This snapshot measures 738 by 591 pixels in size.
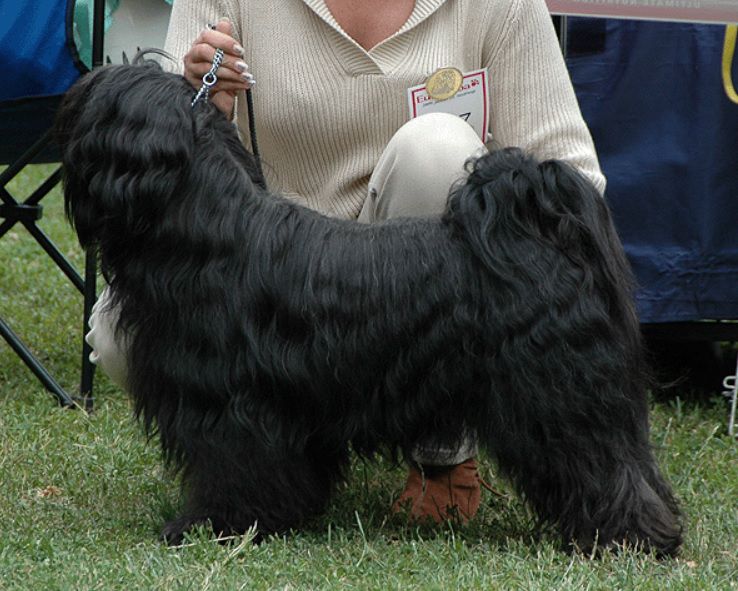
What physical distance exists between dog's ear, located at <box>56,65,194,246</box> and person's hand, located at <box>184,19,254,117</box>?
87mm

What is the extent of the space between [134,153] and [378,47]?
2.24 feet

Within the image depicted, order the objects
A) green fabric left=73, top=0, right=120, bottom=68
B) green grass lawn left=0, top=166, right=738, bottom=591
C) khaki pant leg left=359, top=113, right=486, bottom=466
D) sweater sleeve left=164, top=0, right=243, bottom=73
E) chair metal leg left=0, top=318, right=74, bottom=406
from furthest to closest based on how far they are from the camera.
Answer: chair metal leg left=0, top=318, right=74, bottom=406 → green fabric left=73, top=0, right=120, bottom=68 → sweater sleeve left=164, top=0, right=243, bottom=73 → khaki pant leg left=359, top=113, right=486, bottom=466 → green grass lawn left=0, top=166, right=738, bottom=591

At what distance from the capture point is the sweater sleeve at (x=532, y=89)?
2.60 meters

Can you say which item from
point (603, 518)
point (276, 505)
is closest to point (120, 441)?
point (276, 505)

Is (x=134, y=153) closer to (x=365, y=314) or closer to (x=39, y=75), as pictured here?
(x=365, y=314)

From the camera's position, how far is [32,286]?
195 inches

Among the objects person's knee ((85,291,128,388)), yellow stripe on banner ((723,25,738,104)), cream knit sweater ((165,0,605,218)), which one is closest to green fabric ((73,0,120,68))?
cream knit sweater ((165,0,605,218))

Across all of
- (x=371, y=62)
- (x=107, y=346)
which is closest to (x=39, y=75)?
(x=107, y=346)

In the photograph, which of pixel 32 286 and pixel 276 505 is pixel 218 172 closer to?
pixel 276 505

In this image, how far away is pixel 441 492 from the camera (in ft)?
8.74

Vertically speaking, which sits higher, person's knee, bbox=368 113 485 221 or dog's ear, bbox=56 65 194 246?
dog's ear, bbox=56 65 194 246

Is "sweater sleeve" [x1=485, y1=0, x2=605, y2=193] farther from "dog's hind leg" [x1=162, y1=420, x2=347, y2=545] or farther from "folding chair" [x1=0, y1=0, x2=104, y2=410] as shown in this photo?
"folding chair" [x1=0, y1=0, x2=104, y2=410]

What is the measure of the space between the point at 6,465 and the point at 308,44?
119 cm

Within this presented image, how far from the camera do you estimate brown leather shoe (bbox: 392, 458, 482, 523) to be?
2.63m
